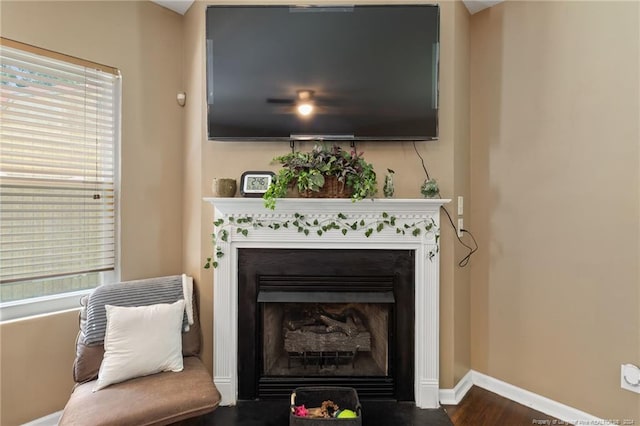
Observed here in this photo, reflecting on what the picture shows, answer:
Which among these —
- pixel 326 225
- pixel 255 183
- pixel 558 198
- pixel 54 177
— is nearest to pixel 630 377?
pixel 558 198

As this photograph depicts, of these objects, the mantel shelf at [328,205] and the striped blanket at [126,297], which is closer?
the striped blanket at [126,297]

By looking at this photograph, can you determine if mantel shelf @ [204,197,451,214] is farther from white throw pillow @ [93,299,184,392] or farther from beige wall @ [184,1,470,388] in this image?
white throw pillow @ [93,299,184,392]

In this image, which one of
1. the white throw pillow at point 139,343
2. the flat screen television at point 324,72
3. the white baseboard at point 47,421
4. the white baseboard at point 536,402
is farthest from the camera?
the flat screen television at point 324,72

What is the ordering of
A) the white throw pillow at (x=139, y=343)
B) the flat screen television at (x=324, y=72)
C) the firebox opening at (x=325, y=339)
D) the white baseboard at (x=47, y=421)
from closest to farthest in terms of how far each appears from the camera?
1. the white throw pillow at (x=139, y=343)
2. the white baseboard at (x=47, y=421)
3. the flat screen television at (x=324, y=72)
4. the firebox opening at (x=325, y=339)

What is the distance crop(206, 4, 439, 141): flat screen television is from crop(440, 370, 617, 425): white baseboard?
167 centimetres

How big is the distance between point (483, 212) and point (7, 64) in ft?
9.74

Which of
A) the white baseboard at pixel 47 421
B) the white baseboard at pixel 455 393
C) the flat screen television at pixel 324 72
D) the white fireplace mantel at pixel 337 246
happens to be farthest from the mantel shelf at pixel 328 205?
the white baseboard at pixel 47 421

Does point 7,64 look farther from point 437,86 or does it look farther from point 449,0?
point 449,0

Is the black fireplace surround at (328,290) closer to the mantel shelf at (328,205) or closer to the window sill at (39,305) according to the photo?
the mantel shelf at (328,205)

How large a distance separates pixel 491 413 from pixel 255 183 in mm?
2039

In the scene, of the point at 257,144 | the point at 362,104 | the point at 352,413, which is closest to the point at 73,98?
the point at 257,144

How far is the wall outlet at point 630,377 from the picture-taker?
1741mm

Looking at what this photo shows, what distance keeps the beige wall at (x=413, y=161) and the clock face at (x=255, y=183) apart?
0.08m

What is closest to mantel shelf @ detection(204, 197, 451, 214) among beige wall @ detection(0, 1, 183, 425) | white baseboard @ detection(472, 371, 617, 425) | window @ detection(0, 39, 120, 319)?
beige wall @ detection(0, 1, 183, 425)
